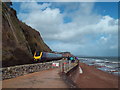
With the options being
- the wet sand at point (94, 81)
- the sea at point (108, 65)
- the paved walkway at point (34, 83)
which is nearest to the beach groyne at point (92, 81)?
the wet sand at point (94, 81)

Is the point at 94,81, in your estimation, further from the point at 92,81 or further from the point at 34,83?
the point at 34,83

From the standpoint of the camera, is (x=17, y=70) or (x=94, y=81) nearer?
(x=17, y=70)

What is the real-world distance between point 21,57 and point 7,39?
12.6 ft

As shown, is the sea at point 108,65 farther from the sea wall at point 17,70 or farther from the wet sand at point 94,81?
the sea wall at point 17,70

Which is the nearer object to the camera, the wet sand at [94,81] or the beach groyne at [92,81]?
the beach groyne at [92,81]

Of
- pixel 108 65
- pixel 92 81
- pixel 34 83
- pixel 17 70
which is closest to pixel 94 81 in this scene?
pixel 92 81

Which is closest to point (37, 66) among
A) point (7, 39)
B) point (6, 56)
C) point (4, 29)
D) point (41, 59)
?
point (6, 56)

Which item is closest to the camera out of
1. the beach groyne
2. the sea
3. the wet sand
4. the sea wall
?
the sea wall

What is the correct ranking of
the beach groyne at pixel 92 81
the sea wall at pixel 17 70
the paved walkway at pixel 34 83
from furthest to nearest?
the beach groyne at pixel 92 81 < the sea wall at pixel 17 70 < the paved walkway at pixel 34 83

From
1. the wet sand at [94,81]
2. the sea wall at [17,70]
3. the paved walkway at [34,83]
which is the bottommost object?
the wet sand at [94,81]

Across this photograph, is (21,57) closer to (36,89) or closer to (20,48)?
(20,48)

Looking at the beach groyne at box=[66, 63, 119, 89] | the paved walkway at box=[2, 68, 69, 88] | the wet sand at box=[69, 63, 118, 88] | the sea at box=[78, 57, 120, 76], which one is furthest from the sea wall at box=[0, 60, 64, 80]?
the sea at box=[78, 57, 120, 76]

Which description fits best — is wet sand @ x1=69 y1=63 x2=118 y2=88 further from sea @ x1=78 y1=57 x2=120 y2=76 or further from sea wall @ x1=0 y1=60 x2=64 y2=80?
sea @ x1=78 y1=57 x2=120 y2=76

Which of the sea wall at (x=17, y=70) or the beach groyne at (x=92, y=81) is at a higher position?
the sea wall at (x=17, y=70)
